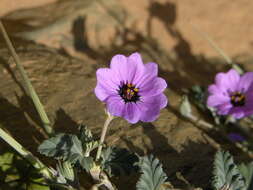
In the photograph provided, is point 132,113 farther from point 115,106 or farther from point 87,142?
point 87,142

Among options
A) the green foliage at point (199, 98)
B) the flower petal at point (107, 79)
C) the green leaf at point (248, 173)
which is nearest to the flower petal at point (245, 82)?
the green foliage at point (199, 98)

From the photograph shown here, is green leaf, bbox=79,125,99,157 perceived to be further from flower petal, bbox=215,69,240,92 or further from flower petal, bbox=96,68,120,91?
flower petal, bbox=215,69,240,92

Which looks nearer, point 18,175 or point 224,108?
point 18,175

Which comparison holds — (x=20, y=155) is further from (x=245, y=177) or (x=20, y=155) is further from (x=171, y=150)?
(x=245, y=177)

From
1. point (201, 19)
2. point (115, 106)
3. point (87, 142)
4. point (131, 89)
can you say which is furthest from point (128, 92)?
point (201, 19)

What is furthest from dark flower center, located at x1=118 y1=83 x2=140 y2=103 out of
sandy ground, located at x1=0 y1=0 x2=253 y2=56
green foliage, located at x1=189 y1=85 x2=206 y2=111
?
sandy ground, located at x1=0 y1=0 x2=253 y2=56

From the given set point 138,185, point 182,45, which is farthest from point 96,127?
point 182,45
